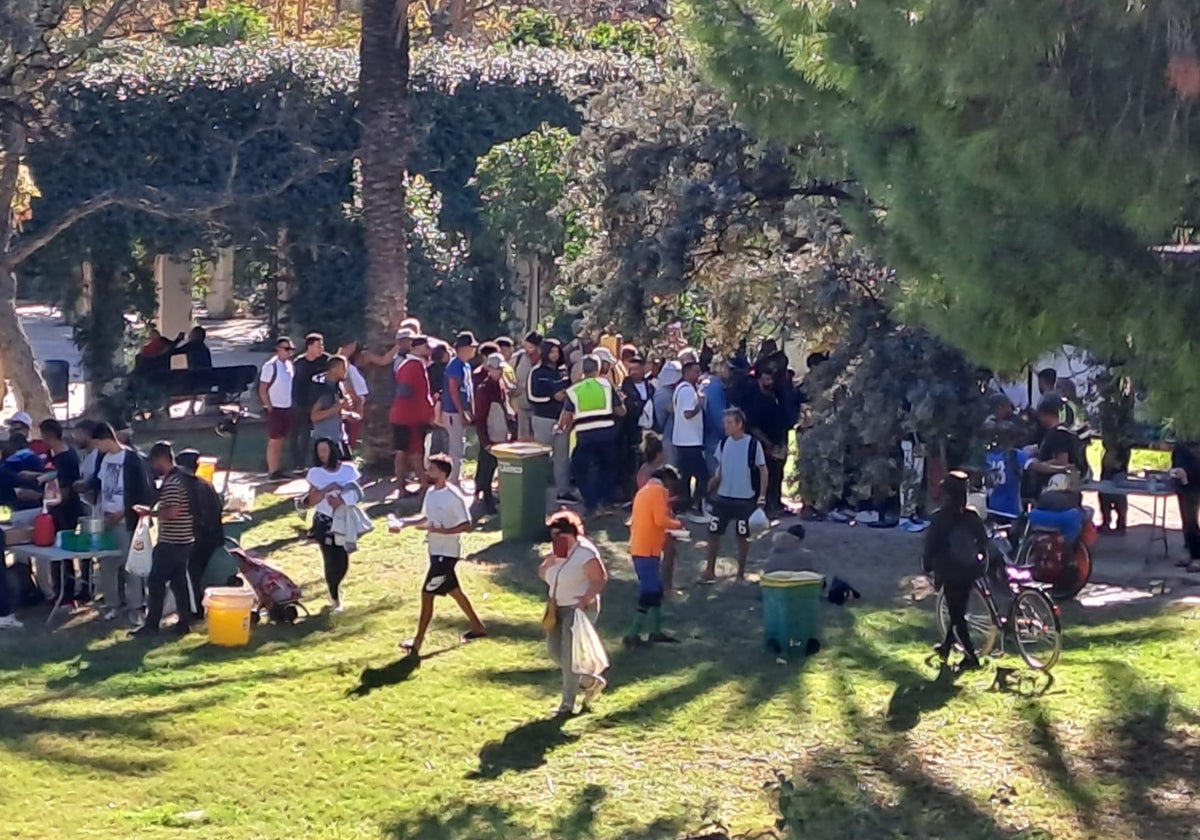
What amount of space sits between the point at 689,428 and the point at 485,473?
97.0 inches

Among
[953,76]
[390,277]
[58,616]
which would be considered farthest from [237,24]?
[953,76]

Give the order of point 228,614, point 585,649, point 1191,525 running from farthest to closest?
point 1191,525, point 228,614, point 585,649

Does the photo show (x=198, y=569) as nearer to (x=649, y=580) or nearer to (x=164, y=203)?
(x=649, y=580)

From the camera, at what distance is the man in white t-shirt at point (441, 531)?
41.7 ft

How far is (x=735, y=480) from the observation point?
585 inches

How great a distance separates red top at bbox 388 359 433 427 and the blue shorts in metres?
5.61

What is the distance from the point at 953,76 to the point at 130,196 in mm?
16423

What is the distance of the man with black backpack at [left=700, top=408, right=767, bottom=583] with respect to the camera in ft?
48.6

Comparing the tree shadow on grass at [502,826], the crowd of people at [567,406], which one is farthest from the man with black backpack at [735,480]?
the tree shadow on grass at [502,826]

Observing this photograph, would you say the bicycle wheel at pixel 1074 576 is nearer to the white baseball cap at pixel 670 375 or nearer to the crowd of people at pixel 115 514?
the white baseball cap at pixel 670 375

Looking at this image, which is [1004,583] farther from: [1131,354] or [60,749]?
[60,749]

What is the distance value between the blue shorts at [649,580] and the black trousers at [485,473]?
5252 mm

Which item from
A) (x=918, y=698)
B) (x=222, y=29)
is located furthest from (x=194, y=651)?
(x=222, y=29)

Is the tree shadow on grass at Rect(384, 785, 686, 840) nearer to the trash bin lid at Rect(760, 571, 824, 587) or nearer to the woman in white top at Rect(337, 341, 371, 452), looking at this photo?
the trash bin lid at Rect(760, 571, 824, 587)
